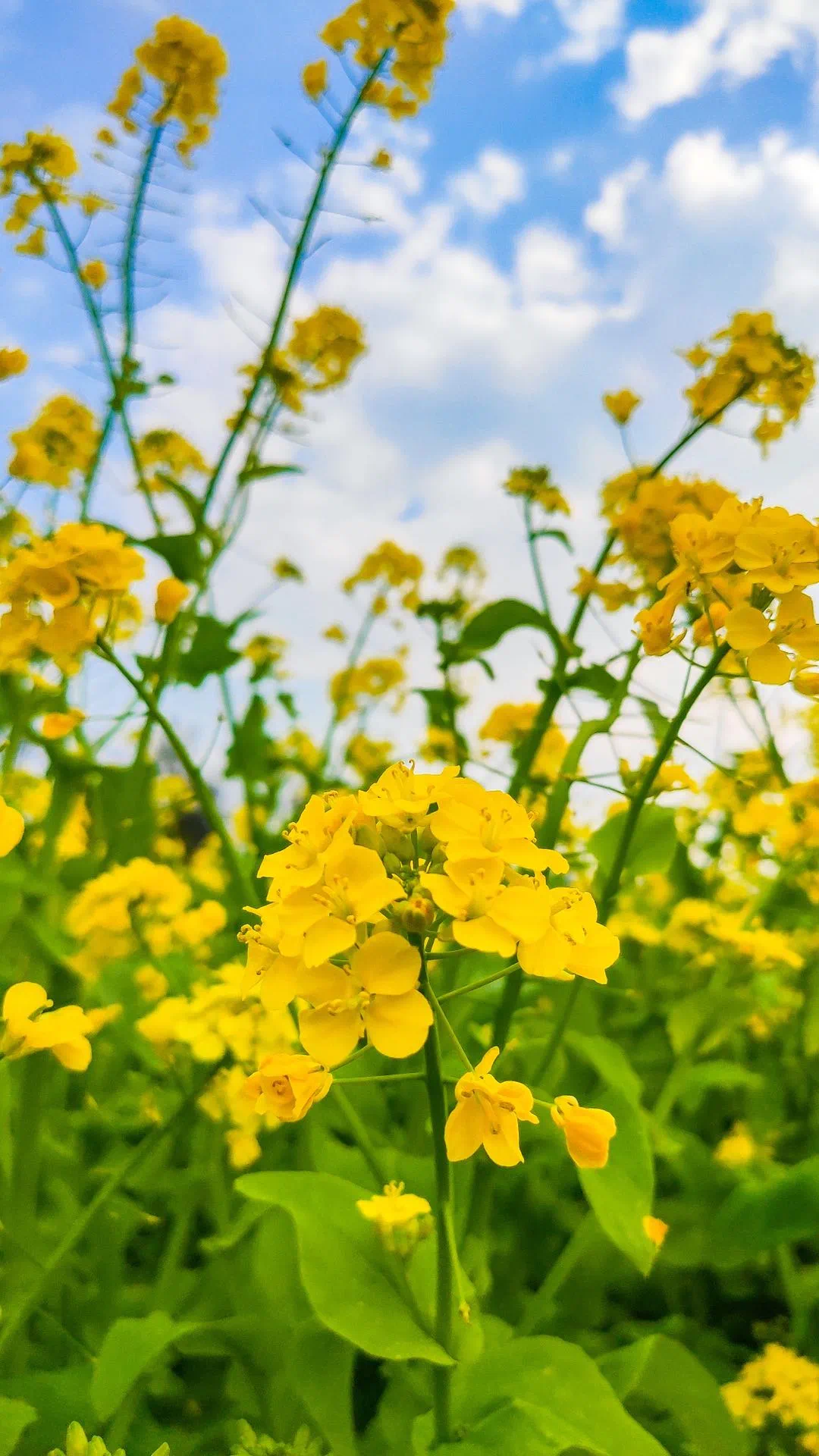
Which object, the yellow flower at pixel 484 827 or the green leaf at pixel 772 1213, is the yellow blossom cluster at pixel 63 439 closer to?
the yellow flower at pixel 484 827

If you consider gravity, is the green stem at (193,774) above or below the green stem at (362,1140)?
above

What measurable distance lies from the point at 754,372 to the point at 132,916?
1.24m

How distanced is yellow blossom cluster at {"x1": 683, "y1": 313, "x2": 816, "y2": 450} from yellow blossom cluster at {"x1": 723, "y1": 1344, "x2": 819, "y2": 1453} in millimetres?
1306

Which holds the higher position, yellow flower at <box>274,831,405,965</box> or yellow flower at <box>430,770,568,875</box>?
yellow flower at <box>430,770,568,875</box>

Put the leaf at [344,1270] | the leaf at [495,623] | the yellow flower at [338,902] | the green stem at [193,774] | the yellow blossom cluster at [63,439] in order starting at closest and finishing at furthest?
1. the yellow flower at [338,902]
2. the leaf at [344,1270]
3. the green stem at [193,774]
4. the leaf at [495,623]
5. the yellow blossom cluster at [63,439]

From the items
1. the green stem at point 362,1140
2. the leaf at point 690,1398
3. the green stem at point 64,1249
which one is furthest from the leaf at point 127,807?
the leaf at point 690,1398

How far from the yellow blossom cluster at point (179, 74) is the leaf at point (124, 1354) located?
1965mm

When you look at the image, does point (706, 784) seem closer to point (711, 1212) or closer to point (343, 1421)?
point (711, 1212)

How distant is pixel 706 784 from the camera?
2.27 meters

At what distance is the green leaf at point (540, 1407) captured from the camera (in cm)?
67

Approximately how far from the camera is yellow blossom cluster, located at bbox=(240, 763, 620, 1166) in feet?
1.94

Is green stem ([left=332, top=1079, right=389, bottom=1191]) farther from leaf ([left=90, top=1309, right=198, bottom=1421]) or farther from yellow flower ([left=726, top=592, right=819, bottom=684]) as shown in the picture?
yellow flower ([left=726, top=592, right=819, bottom=684])

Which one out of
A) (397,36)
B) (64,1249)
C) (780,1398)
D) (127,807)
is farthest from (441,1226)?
(397,36)

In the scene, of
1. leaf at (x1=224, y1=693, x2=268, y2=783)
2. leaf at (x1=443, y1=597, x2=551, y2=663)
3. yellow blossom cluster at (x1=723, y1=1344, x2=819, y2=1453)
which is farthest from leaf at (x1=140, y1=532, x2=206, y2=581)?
yellow blossom cluster at (x1=723, y1=1344, x2=819, y2=1453)
